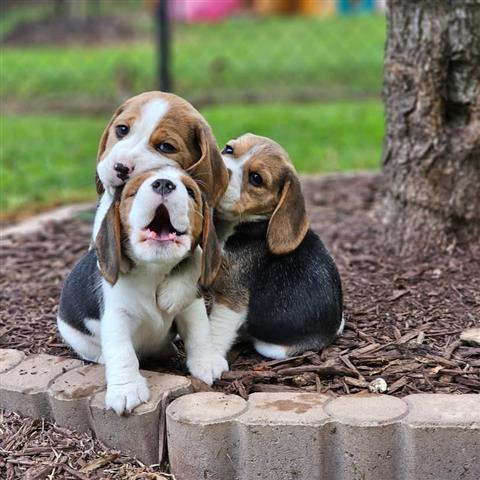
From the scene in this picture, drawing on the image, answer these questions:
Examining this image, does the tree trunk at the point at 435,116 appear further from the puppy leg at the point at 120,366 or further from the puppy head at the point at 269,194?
the puppy leg at the point at 120,366

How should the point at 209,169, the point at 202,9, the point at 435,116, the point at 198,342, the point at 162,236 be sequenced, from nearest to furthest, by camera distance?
the point at 162,236 < the point at 209,169 < the point at 198,342 < the point at 435,116 < the point at 202,9

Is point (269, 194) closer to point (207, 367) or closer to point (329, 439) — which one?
point (207, 367)

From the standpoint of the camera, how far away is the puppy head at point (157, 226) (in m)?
3.35

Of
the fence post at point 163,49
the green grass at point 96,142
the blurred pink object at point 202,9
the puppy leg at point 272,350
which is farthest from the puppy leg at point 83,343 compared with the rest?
the blurred pink object at point 202,9

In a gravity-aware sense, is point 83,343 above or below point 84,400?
above

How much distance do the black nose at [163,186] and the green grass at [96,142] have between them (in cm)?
434

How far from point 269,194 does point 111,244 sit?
0.85m

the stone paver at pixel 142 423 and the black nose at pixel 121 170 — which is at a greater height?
the black nose at pixel 121 170

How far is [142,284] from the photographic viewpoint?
12.1 feet

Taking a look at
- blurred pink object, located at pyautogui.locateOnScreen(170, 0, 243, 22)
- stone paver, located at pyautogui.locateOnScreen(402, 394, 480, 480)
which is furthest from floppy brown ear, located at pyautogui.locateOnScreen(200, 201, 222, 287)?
blurred pink object, located at pyautogui.locateOnScreen(170, 0, 243, 22)

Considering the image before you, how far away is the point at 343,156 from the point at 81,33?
1003 cm

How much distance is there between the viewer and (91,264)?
398 cm

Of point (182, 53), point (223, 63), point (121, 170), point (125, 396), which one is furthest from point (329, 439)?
point (182, 53)

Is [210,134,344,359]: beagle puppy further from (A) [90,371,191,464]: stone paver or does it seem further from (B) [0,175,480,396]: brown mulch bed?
(A) [90,371,191,464]: stone paver
